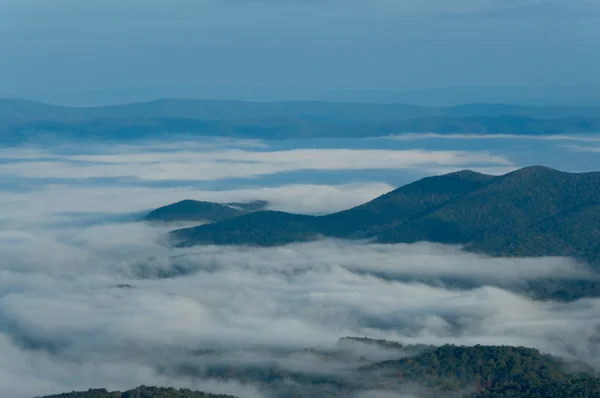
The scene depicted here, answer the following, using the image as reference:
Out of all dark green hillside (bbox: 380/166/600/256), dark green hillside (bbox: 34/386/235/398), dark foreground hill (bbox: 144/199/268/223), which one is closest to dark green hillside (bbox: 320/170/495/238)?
dark green hillside (bbox: 380/166/600/256)

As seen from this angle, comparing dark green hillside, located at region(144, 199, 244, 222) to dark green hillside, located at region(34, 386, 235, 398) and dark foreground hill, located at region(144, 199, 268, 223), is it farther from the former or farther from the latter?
dark green hillside, located at region(34, 386, 235, 398)

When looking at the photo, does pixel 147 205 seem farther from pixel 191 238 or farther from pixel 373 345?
pixel 373 345

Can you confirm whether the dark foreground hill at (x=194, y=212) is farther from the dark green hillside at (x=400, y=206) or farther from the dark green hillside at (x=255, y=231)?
the dark green hillside at (x=400, y=206)

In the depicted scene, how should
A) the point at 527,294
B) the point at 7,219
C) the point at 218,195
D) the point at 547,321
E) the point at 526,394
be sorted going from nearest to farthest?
the point at 526,394
the point at 547,321
the point at 527,294
the point at 7,219
the point at 218,195

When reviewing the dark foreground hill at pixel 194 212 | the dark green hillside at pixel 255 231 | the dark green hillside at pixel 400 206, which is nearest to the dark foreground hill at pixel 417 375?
the dark green hillside at pixel 255 231

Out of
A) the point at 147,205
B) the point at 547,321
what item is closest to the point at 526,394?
the point at 547,321
